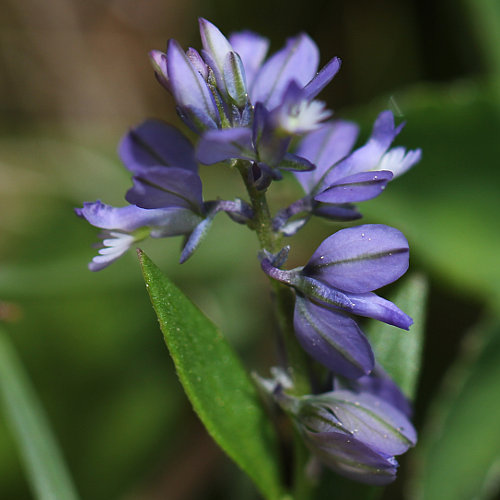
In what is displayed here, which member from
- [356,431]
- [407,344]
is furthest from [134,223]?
[407,344]

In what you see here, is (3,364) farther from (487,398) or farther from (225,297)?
(487,398)

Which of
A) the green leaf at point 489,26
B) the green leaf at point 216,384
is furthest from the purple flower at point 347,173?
the green leaf at point 489,26

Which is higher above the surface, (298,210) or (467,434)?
(298,210)

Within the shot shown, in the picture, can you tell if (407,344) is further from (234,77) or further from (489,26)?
(489,26)

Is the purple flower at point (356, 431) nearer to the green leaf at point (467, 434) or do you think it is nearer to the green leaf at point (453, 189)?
the green leaf at point (467, 434)

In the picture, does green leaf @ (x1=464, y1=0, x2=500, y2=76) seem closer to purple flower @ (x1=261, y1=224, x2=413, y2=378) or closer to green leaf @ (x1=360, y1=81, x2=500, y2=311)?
green leaf @ (x1=360, y1=81, x2=500, y2=311)
